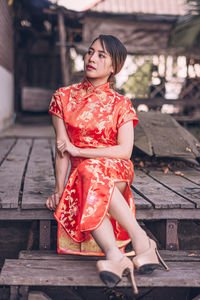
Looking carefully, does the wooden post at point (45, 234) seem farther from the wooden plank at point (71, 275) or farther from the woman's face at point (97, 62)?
the woman's face at point (97, 62)

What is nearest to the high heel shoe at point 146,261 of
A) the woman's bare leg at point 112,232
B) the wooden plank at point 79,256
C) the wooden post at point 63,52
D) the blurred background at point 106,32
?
the woman's bare leg at point 112,232

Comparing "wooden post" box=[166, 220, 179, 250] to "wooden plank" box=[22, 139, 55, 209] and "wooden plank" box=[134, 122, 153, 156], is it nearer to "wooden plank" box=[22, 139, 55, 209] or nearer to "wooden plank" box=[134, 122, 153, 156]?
"wooden plank" box=[22, 139, 55, 209]

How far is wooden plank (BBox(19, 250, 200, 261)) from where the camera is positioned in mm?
2316

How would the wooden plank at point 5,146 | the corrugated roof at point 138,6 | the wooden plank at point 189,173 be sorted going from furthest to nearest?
the corrugated roof at point 138,6 < the wooden plank at point 5,146 < the wooden plank at point 189,173

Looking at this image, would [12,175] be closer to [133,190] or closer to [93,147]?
[133,190]

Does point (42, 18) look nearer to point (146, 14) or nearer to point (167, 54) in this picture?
point (146, 14)

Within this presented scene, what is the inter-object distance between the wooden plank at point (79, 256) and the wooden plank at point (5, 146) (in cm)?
197

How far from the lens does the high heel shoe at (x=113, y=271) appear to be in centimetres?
192

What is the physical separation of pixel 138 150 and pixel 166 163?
351 mm

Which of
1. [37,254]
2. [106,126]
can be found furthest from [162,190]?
[37,254]

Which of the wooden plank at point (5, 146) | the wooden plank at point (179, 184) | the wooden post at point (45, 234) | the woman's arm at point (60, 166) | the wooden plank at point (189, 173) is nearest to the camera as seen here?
the woman's arm at point (60, 166)

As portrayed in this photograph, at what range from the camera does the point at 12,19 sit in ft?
33.8

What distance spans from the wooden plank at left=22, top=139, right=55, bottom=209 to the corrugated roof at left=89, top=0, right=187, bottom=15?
19.6 ft

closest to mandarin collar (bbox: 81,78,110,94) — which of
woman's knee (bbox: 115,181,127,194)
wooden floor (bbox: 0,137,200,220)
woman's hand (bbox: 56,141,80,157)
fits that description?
woman's hand (bbox: 56,141,80,157)
